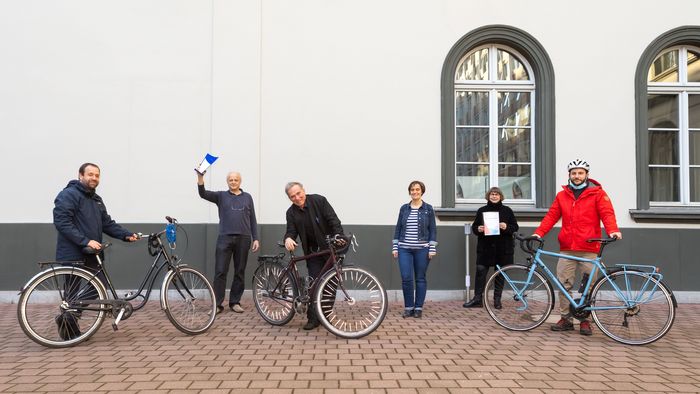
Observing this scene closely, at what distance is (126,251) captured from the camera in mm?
6797

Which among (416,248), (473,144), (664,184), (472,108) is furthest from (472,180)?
(664,184)

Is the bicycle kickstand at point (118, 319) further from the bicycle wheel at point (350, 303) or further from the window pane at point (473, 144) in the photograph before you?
the window pane at point (473, 144)

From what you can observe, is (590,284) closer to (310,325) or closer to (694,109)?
(310,325)

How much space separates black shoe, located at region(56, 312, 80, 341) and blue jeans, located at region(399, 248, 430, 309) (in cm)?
336

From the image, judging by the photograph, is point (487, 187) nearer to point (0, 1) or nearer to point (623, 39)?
point (623, 39)

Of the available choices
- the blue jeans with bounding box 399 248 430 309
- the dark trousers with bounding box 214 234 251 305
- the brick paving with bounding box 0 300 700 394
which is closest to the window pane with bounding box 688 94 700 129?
the brick paving with bounding box 0 300 700 394

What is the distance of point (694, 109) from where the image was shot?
24.1 feet

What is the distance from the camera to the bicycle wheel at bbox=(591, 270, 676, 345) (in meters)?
4.48

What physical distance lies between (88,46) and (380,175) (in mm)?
4434

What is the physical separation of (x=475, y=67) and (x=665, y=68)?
9.21ft

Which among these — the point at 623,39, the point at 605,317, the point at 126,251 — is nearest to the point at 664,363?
the point at 605,317

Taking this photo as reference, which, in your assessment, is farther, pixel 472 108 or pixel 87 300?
pixel 472 108

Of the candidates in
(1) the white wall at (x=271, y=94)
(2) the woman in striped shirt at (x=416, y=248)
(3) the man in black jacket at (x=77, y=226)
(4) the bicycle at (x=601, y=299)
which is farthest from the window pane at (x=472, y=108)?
(3) the man in black jacket at (x=77, y=226)

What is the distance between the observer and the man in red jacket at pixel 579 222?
493cm
